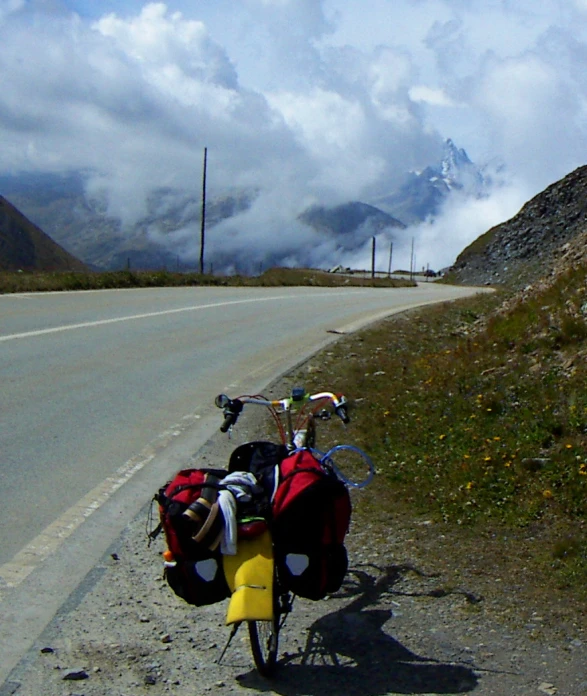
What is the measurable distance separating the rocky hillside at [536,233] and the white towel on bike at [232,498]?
34295mm

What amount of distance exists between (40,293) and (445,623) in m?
19.3

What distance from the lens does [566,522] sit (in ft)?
18.5

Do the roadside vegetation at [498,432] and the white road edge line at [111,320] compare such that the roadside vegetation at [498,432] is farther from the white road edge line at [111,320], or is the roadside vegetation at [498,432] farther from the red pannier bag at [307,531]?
the white road edge line at [111,320]

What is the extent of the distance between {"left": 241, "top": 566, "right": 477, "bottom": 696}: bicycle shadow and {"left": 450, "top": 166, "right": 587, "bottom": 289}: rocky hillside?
34.0 metres

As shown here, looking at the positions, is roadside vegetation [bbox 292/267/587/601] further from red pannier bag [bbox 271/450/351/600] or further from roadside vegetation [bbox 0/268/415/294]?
roadside vegetation [bbox 0/268/415/294]

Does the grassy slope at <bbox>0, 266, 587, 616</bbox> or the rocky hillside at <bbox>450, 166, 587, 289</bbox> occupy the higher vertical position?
the rocky hillside at <bbox>450, 166, 587, 289</bbox>

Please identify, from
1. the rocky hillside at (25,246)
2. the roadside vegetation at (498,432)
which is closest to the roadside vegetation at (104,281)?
the roadside vegetation at (498,432)

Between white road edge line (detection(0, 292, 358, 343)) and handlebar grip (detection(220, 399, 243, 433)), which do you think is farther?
white road edge line (detection(0, 292, 358, 343))

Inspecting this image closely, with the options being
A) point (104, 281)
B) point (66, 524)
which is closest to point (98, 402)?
point (66, 524)

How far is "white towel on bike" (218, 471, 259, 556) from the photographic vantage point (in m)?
3.90

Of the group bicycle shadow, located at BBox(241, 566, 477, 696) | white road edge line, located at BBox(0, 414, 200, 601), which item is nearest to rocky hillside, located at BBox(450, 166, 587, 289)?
white road edge line, located at BBox(0, 414, 200, 601)

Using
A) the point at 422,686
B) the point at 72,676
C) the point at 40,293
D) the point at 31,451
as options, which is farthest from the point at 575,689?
the point at 40,293

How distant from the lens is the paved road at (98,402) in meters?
5.57

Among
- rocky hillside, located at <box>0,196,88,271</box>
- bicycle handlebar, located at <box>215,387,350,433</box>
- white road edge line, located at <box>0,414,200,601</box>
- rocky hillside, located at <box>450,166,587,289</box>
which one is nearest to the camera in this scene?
bicycle handlebar, located at <box>215,387,350,433</box>
